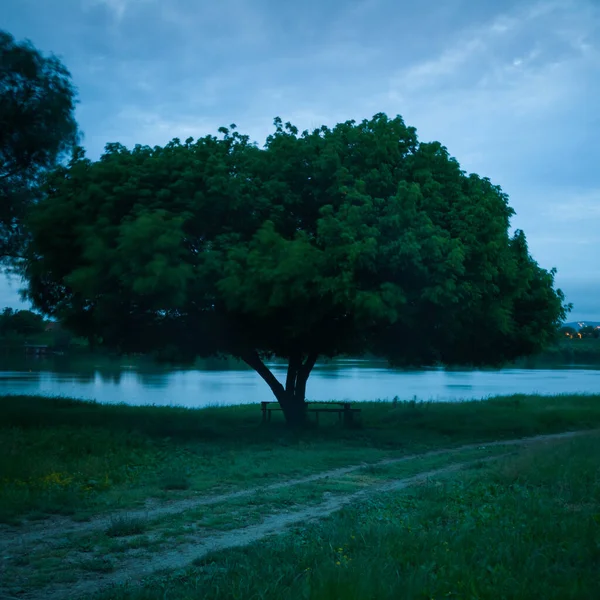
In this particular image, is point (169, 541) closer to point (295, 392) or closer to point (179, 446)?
point (179, 446)

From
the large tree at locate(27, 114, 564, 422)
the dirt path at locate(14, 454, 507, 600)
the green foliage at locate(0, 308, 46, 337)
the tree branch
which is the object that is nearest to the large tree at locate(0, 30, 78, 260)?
the large tree at locate(27, 114, 564, 422)

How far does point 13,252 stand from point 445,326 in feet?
48.2

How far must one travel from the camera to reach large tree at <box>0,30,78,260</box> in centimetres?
2011

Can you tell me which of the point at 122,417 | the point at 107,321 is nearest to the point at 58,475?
the point at 107,321

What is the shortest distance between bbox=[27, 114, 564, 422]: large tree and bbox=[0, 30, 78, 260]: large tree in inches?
119

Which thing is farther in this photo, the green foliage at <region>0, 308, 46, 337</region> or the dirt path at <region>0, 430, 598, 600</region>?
the green foliage at <region>0, 308, 46, 337</region>

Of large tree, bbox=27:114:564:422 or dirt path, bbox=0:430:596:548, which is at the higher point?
large tree, bbox=27:114:564:422

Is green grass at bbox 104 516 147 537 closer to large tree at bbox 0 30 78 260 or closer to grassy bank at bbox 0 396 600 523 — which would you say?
grassy bank at bbox 0 396 600 523

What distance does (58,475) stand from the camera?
10672 millimetres

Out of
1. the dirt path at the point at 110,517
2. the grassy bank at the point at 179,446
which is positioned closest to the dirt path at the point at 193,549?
the dirt path at the point at 110,517

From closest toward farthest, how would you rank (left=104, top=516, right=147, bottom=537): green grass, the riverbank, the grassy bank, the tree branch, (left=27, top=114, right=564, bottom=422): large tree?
the riverbank → (left=104, top=516, right=147, bottom=537): green grass → the grassy bank → (left=27, top=114, right=564, bottom=422): large tree → the tree branch

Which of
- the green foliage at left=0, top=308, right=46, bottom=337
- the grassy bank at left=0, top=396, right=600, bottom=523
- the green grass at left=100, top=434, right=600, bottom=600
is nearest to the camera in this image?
the green grass at left=100, top=434, right=600, bottom=600

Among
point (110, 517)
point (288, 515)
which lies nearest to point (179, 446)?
point (110, 517)

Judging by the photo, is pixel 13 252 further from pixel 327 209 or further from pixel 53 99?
pixel 327 209
